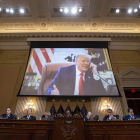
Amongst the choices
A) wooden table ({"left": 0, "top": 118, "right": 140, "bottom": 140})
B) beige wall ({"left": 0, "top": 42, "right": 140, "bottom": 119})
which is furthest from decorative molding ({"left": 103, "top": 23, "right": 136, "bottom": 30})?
wooden table ({"left": 0, "top": 118, "right": 140, "bottom": 140})

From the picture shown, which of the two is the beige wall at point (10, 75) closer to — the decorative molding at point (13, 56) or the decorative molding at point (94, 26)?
the decorative molding at point (13, 56)

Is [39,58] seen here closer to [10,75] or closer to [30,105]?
[10,75]

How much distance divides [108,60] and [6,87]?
6.29 meters

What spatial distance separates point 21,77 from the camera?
7.57 meters

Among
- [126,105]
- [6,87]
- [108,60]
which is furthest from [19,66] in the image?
[126,105]

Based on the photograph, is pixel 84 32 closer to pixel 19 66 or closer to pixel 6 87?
pixel 19 66

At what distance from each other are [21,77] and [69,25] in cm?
505

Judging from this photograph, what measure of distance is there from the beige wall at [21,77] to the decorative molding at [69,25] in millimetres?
2661

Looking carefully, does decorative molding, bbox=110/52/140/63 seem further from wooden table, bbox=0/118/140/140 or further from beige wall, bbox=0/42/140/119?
wooden table, bbox=0/118/140/140

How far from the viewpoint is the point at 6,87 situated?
7.20m

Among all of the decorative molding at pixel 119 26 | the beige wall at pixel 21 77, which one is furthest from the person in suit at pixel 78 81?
the decorative molding at pixel 119 26

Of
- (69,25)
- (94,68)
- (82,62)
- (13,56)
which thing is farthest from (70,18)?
(13,56)

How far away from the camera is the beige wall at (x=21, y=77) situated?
641cm

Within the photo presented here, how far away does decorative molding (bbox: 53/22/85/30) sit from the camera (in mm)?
9141
